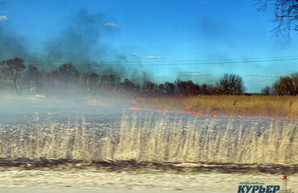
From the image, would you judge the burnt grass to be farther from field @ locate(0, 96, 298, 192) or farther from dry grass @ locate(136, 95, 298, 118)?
dry grass @ locate(136, 95, 298, 118)

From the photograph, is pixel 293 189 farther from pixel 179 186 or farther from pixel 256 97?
pixel 256 97

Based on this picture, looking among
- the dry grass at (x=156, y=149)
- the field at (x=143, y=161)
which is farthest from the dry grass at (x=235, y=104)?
the dry grass at (x=156, y=149)

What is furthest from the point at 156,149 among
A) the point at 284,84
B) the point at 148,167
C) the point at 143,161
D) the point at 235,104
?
the point at 284,84

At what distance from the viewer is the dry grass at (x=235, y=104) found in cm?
2511

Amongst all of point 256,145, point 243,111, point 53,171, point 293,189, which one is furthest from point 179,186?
point 243,111

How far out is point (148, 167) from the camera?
26.9ft

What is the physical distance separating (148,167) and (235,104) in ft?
69.3

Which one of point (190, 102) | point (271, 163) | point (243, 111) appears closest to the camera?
point (271, 163)

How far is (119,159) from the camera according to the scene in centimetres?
929

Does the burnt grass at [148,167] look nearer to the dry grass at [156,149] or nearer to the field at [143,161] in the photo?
the field at [143,161]

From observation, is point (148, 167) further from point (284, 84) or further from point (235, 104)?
point (284, 84)

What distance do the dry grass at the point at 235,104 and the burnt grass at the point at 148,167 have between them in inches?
648

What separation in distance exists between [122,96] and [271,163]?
31.6 m

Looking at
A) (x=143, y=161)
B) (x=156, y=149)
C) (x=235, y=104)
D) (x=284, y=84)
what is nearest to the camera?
(x=143, y=161)
